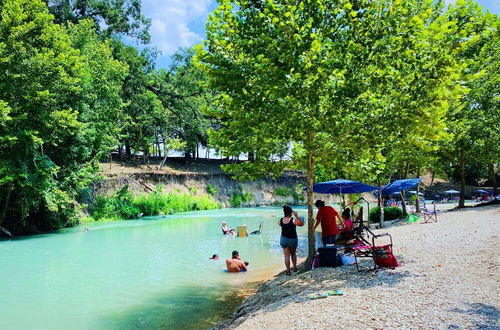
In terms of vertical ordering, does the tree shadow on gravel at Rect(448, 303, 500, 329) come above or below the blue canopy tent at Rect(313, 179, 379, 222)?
below

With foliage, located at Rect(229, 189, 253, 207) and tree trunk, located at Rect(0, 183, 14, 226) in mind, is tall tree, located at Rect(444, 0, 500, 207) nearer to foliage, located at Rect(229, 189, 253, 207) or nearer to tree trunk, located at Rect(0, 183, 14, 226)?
tree trunk, located at Rect(0, 183, 14, 226)

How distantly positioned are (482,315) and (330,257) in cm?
445

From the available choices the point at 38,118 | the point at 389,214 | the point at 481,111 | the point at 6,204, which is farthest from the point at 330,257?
the point at 6,204

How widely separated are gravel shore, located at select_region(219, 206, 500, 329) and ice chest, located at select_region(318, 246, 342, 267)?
12.2 inches

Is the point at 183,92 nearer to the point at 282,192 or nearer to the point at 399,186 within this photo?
the point at 282,192

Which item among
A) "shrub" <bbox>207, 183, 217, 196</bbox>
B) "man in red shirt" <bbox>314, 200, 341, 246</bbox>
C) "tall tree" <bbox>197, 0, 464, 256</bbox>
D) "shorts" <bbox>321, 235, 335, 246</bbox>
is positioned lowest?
"shorts" <bbox>321, 235, 335, 246</bbox>

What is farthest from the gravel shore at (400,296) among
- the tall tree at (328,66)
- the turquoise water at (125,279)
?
the tall tree at (328,66)

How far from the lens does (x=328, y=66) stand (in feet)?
29.1

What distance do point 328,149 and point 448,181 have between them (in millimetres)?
55786

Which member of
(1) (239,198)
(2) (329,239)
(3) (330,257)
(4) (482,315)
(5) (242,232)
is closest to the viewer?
(4) (482,315)

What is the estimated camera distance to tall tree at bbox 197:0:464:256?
8.70 m

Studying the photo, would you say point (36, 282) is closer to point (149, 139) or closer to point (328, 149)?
point (328, 149)

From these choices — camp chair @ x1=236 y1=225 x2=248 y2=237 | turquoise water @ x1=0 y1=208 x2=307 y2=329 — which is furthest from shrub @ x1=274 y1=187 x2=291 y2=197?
camp chair @ x1=236 y1=225 x2=248 y2=237

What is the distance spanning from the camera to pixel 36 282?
13.1 meters
